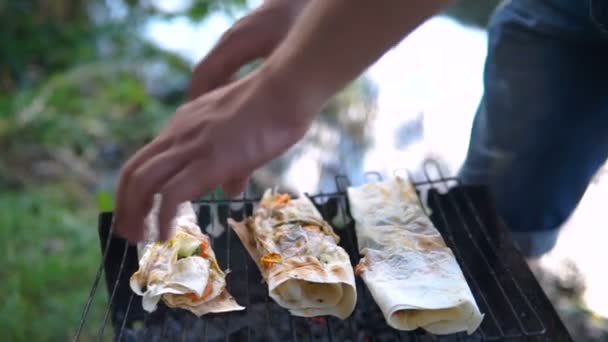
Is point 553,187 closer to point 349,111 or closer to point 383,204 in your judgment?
point 383,204

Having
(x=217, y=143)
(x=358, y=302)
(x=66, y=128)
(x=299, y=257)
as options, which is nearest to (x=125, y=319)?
(x=299, y=257)

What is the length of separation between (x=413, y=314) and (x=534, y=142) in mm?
768

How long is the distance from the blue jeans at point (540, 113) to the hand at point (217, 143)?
1.06 metres

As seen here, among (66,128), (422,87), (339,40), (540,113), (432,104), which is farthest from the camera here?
(422,87)

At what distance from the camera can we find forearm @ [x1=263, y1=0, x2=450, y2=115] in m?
0.90

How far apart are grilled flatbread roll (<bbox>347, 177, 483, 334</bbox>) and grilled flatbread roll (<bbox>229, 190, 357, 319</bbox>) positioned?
2.6 inches

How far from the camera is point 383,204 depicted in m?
1.67

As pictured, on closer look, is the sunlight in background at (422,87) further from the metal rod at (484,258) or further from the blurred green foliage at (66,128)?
the metal rod at (484,258)

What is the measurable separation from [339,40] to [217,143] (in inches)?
8.1

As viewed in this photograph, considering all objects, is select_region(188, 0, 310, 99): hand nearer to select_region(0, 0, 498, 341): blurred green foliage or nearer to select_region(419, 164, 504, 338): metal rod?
select_region(419, 164, 504, 338): metal rod

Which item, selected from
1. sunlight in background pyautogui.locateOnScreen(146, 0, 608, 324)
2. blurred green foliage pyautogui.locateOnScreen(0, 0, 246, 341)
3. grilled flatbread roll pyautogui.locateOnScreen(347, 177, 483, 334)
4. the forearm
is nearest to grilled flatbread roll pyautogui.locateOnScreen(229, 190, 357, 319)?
A: grilled flatbread roll pyautogui.locateOnScreen(347, 177, 483, 334)

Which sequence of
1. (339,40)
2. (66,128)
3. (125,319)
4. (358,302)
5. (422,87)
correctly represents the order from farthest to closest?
(422,87) → (66,128) → (358,302) → (125,319) → (339,40)

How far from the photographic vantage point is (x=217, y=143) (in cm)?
92

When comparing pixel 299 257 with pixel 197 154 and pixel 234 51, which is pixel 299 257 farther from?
pixel 197 154
